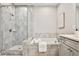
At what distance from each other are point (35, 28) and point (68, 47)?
717 millimetres

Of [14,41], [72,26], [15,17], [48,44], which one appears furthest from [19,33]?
[72,26]

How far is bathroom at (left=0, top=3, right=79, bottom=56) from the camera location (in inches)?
85.9

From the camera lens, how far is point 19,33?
7.47ft

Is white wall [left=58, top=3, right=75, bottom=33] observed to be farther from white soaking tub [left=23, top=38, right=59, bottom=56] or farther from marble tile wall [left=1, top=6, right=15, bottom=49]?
marble tile wall [left=1, top=6, right=15, bottom=49]

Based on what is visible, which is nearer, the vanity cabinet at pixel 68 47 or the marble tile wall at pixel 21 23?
the vanity cabinet at pixel 68 47

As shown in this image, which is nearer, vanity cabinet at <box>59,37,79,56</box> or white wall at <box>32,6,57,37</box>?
vanity cabinet at <box>59,37,79,56</box>

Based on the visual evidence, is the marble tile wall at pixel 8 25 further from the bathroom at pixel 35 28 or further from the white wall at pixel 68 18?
the white wall at pixel 68 18

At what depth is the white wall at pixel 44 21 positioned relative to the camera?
86.9 inches

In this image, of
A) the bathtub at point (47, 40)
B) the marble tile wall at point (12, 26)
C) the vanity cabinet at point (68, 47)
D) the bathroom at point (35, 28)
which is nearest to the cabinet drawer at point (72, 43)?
the vanity cabinet at point (68, 47)

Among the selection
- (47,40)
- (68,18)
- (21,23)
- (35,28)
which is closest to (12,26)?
A: (21,23)

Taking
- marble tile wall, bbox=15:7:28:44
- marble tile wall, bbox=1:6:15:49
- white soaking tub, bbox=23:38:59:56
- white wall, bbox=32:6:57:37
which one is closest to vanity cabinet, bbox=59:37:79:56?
white soaking tub, bbox=23:38:59:56

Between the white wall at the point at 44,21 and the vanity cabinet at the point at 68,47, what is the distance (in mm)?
267

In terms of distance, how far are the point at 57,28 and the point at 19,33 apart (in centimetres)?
76

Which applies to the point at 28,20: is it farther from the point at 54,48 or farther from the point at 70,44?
the point at 70,44
